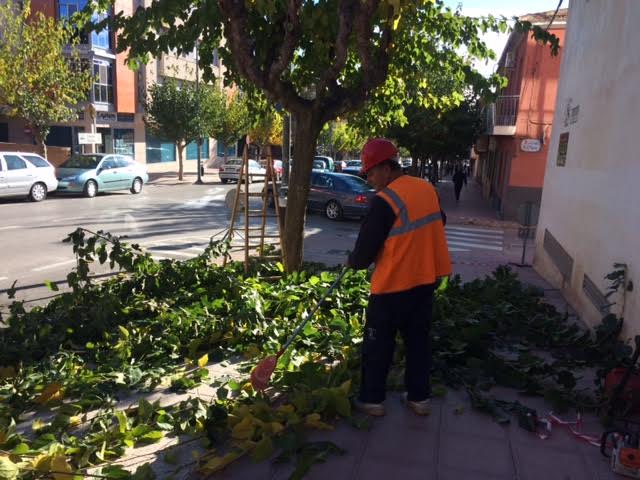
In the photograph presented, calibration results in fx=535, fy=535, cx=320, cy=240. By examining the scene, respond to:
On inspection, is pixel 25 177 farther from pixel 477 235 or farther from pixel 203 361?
pixel 203 361

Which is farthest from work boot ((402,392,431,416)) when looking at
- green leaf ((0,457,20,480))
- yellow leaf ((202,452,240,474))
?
green leaf ((0,457,20,480))

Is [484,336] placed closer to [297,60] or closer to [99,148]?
[297,60]

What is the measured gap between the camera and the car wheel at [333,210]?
16109 millimetres

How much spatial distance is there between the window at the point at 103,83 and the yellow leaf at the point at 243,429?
30341mm

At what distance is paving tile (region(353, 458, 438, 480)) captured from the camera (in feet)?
9.37

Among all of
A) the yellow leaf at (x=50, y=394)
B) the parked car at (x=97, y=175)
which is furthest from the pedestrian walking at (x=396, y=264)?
the parked car at (x=97, y=175)

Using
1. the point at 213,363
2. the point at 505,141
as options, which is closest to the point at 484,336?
the point at 213,363

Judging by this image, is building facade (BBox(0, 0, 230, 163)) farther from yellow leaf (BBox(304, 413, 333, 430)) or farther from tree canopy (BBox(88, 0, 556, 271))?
yellow leaf (BBox(304, 413, 333, 430))

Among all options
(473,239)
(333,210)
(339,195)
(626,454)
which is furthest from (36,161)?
(626,454)

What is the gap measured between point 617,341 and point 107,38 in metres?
31.8

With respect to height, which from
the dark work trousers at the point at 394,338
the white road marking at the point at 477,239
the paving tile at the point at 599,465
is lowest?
the white road marking at the point at 477,239

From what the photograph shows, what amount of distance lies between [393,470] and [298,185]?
13.7ft

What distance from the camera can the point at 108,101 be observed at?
101 feet

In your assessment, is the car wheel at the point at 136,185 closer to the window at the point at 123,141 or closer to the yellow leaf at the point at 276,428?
the window at the point at 123,141
